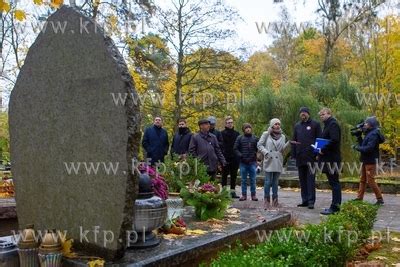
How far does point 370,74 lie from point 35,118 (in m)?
22.4

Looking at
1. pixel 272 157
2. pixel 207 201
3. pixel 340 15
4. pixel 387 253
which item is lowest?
pixel 387 253

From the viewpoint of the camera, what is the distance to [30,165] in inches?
159

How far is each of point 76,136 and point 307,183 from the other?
6.22 metres

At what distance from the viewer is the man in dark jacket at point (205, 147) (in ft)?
28.4

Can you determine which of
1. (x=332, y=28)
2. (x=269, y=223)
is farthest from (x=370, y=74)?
(x=269, y=223)

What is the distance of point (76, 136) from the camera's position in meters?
3.70

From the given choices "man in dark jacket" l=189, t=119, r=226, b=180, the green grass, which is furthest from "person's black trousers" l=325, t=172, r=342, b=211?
"man in dark jacket" l=189, t=119, r=226, b=180

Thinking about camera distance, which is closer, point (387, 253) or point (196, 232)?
point (196, 232)

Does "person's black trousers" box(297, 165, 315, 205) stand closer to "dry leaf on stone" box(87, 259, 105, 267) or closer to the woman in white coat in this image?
the woman in white coat

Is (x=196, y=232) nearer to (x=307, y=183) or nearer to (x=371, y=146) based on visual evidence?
(x=307, y=183)

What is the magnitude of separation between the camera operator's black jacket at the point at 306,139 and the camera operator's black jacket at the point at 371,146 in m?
0.91

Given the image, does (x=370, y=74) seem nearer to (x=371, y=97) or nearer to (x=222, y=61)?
(x=371, y=97)

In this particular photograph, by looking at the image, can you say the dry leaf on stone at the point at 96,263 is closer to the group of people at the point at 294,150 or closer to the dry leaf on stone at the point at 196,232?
the dry leaf on stone at the point at 196,232

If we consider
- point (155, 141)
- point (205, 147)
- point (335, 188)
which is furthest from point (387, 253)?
point (155, 141)
